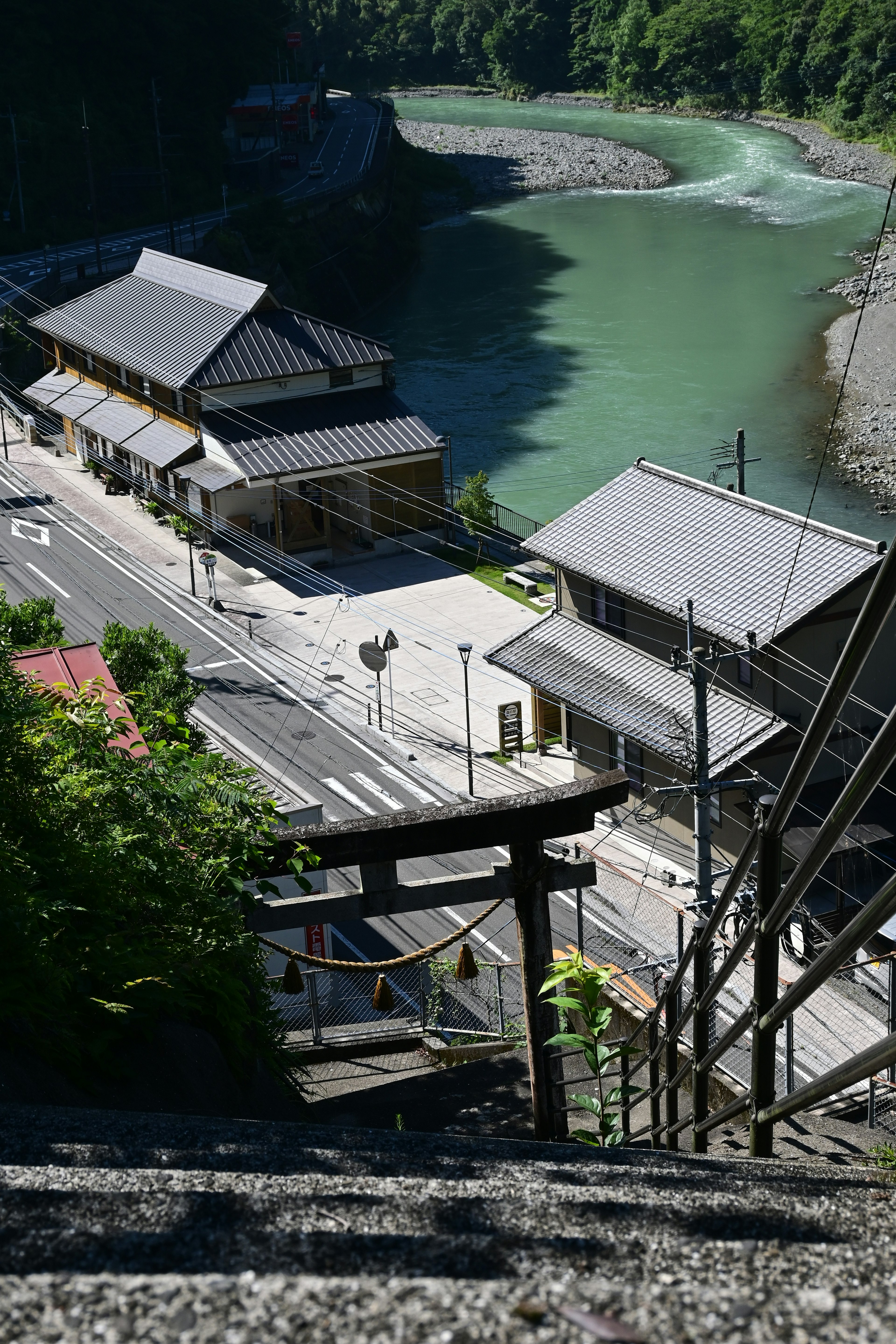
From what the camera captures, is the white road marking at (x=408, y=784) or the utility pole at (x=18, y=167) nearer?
the white road marking at (x=408, y=784)

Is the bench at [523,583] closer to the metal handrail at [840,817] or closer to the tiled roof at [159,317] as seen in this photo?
the tiled roof at [159,317]

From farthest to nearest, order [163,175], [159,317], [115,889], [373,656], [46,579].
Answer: [163,175], [159,317], [46,579], [373,656], [115,889]

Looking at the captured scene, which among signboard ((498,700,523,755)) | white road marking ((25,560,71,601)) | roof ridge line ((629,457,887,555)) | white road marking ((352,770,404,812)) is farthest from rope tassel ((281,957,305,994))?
white road marking ((25,560,71,601))

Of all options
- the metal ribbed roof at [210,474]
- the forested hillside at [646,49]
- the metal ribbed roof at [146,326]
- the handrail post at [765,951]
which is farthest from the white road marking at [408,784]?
the forested hillside at [646,49]

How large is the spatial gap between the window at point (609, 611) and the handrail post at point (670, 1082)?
17601 millimetres

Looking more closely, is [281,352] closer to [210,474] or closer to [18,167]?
[210,474]

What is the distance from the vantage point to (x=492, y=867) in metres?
7.64

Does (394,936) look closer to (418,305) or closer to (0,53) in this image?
(418,305)

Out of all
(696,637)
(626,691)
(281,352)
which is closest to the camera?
(696,637)

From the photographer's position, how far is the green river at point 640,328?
4666 centimetres

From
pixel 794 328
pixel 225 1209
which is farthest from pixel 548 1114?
pixel 794 328

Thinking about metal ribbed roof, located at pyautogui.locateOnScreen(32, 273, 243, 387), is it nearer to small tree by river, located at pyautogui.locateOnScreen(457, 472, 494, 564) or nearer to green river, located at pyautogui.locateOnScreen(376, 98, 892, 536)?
small tree by river, located at pyautogui.locateOnScreen(457, 472, 494, 564)

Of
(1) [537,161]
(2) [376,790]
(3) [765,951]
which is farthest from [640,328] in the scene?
(3) [765,951]

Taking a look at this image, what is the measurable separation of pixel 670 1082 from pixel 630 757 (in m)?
17.6
